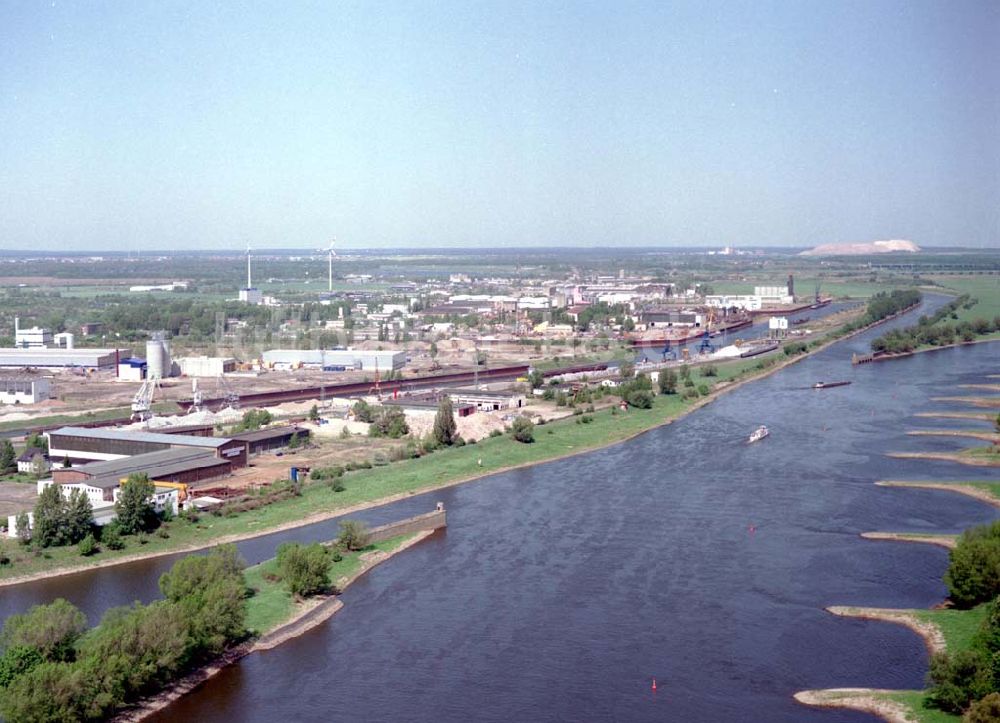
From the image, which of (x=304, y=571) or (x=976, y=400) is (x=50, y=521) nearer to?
(x=304, y=571)

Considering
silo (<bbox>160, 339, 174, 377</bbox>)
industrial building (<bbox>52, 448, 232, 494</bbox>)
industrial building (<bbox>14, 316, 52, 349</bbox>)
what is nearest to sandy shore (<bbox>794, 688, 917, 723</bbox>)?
industrial building (<bbox>52, 448, 232, 494</bbox>)

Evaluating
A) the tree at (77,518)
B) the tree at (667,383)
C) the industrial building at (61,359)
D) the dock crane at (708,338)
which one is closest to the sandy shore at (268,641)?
the tree at (77,518)

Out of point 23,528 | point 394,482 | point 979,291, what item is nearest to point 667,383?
point 394,482

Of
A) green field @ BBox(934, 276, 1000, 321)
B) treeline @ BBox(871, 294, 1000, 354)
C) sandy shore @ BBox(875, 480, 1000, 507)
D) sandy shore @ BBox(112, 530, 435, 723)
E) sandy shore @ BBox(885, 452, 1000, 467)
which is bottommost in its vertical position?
sandy shore @ BBox(112, 530, 435, 723)

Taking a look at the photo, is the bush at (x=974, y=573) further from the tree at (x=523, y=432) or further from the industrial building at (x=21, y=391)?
the industrial building at (x=21, y=391)

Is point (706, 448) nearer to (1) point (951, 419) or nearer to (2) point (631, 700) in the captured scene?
(1) point (951, 419)

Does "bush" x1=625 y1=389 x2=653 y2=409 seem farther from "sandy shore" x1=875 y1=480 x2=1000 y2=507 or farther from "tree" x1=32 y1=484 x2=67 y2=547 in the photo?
"tree" x1=32 y1=484 x2=67 y2=547
